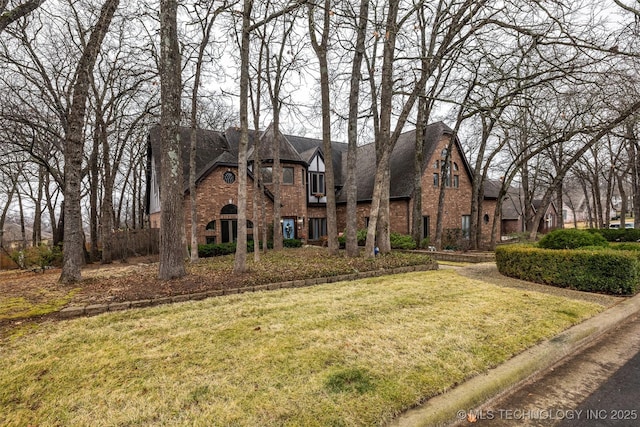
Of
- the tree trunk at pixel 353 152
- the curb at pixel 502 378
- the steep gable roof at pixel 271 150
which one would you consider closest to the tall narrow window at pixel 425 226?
the steep gable roof at pixel 271 150

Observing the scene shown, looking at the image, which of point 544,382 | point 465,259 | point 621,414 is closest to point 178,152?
point 544,382

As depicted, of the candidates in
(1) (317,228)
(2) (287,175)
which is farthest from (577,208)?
(2) (287,175)

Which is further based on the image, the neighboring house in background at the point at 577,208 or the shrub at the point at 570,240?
the neighboring house in background at the point at 577,208

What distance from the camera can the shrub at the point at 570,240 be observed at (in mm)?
8945

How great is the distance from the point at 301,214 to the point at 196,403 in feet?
60.1

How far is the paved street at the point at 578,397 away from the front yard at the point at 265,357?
410mm

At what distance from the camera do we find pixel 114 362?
376cm

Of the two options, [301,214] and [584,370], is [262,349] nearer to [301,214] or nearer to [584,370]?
[584,370]

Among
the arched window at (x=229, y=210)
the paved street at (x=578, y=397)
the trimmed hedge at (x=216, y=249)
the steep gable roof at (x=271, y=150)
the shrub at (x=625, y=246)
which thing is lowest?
the paved street at (x=578, y=397)

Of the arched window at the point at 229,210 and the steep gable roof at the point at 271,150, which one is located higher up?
the steep gable roof at the point at 271,150

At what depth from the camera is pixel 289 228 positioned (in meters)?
21.0

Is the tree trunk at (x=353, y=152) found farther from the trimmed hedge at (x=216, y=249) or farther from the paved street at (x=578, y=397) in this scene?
the paved street at (x=578, y=397)

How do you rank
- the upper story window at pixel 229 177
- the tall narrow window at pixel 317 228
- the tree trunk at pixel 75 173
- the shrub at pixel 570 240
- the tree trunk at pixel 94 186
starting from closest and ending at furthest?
the tree trunk at pixel 75 173 → the shrub at pixel 570 240 → the tree trunk at pixel 94 186 → the upper story window at pixel 229 177 → the tall narrow window at pixel 317 228

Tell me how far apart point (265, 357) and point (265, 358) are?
1.0 inches
